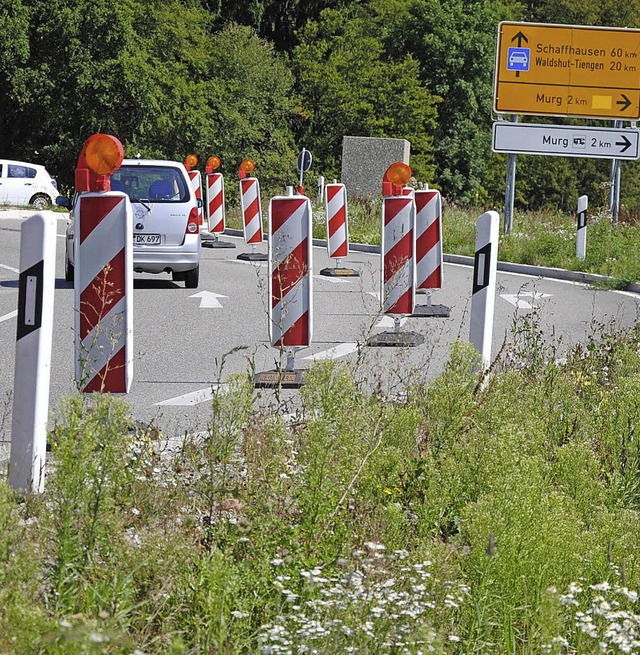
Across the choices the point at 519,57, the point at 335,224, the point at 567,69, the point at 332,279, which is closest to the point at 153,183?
the point at 332,279

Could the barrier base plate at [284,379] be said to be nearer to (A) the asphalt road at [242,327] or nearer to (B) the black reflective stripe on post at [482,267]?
(A) the asphalt road at [242,327]

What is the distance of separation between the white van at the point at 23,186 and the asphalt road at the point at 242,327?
1786 cm

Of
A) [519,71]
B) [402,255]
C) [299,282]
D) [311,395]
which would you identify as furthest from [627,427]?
[519,71]

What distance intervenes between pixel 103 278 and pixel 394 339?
5083 mm

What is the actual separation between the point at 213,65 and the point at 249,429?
2127 inches

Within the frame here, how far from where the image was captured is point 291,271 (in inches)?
352

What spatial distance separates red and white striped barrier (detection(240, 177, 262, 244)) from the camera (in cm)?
2267

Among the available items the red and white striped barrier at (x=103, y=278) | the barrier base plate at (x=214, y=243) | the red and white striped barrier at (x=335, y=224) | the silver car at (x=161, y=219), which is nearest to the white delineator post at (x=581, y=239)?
the red and white striped barrier at (x=335, y=224)

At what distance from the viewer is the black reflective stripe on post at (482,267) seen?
7.89m

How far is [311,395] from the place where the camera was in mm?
4707

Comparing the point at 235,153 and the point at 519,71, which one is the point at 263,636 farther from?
the point at 235,153

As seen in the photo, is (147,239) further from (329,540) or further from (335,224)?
(329,540)

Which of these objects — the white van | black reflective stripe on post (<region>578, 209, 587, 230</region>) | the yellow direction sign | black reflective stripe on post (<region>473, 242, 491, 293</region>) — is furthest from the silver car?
the white van

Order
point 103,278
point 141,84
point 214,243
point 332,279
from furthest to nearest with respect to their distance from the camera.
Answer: point 141,84
point 214,243
point 332,279
point 103,278
